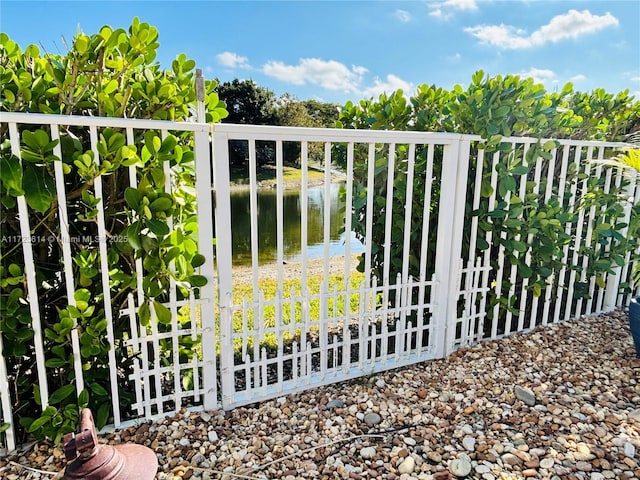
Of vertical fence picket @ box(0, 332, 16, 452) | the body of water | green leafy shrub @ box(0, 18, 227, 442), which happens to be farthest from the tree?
vertical fence picket @ box(0, 332, 16, 452)

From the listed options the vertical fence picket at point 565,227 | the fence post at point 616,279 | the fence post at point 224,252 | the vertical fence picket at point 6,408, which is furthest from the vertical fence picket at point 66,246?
the fence post at point 616,279

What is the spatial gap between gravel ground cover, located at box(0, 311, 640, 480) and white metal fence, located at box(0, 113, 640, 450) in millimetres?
143

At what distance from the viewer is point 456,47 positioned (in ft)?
24.0

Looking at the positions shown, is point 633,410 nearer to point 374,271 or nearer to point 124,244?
point 374,271

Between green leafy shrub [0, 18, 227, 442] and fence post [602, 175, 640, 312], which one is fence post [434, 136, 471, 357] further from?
fence post [602, 175, 640, 312]

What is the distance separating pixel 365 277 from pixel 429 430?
2.91ft

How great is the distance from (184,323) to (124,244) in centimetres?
81

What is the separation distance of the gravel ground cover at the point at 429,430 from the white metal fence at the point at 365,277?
143 mm

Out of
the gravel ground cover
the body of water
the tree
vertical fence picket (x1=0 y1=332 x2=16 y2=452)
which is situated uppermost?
the tree

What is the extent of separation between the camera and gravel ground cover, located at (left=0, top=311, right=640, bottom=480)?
1727 mm

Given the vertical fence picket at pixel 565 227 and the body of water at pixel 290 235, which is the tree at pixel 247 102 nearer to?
the body of water at pixel 290 235

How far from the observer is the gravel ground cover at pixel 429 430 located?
1727mm

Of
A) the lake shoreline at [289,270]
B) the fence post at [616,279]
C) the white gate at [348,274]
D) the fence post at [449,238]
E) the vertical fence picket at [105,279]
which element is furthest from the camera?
the lake shoreline at [289,270]

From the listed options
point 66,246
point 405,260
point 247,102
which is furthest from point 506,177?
point 247,102
